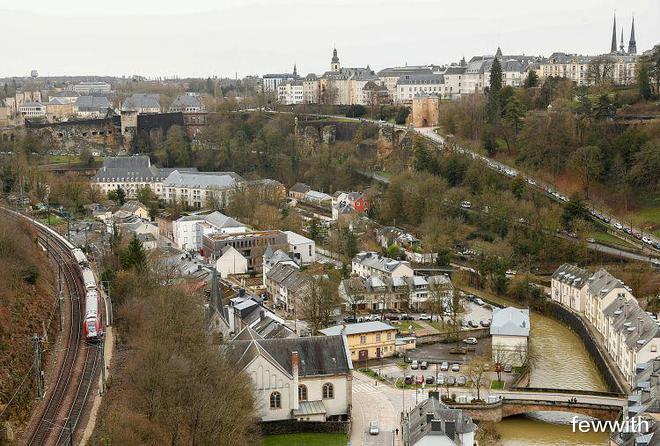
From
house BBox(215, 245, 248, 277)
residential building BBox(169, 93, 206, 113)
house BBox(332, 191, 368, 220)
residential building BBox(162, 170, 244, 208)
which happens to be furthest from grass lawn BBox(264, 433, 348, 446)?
residential building BBox(169, 93, 206, 113)

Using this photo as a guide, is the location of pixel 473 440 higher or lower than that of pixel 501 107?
lower

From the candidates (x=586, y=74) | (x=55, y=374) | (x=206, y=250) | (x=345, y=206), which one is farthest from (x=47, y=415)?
(x=586, y=74)

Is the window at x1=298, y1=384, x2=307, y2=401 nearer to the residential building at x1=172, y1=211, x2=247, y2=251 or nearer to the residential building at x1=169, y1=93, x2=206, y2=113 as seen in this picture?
the residential building at x1=172, y1=211, x2=247, y2=251

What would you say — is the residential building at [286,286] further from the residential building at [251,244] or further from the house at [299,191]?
the house at [299,191]

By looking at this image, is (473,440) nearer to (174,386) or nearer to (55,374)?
(174,386)

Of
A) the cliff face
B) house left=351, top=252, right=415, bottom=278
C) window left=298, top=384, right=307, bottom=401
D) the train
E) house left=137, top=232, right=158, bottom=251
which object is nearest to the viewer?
the cliff face

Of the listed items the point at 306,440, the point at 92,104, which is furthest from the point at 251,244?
the point at 92,104
